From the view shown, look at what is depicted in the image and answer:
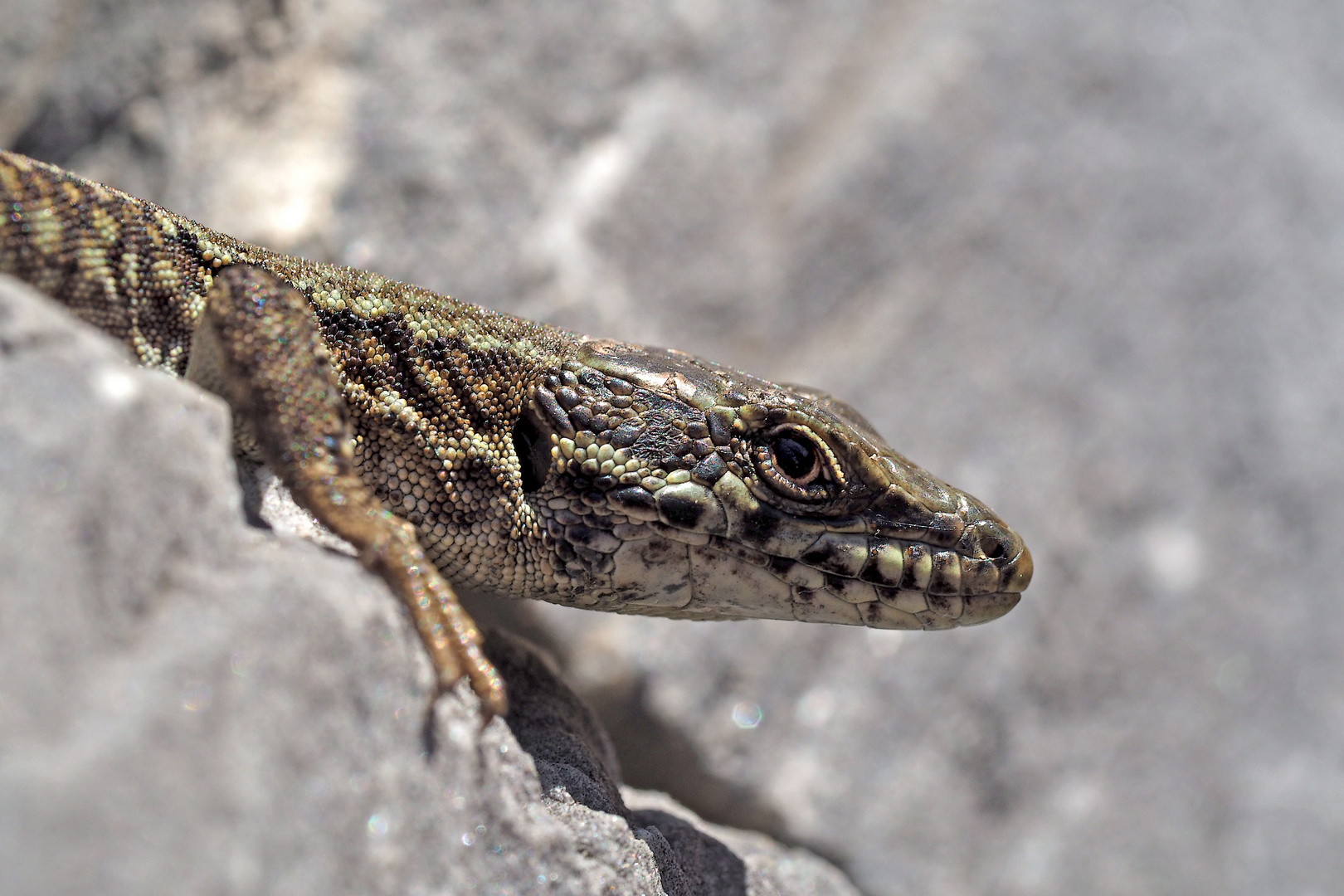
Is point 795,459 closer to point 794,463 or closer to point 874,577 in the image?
point 794,463

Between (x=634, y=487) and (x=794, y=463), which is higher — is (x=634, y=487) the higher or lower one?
the lower one

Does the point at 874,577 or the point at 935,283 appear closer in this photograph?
Result: the point at 874,577

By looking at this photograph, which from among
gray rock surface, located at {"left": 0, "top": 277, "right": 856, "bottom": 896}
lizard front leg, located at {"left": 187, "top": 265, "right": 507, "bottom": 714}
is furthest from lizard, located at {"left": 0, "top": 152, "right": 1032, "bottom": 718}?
gray rock surface, located at {"left": 0, "top": 277, "right": 856, "bottom": 896}

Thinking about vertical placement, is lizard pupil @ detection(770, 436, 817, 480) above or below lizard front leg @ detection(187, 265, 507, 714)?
above

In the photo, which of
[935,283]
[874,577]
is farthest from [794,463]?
[935,283]

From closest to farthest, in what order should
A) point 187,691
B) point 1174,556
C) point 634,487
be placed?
point 187,691
point 634,487
point 1174,556

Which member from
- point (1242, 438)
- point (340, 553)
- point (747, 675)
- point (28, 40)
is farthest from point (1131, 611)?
point (28, 40)

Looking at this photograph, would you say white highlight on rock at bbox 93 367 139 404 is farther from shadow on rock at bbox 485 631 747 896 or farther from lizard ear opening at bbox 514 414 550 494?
shadow on rock at bbox 485 631 747 896
